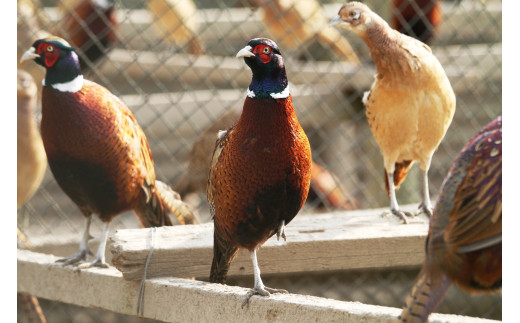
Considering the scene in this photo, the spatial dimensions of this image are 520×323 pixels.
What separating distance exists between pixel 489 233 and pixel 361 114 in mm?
2376

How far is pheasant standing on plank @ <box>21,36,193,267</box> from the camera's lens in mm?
2035

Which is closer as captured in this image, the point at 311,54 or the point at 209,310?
the point at 209,310

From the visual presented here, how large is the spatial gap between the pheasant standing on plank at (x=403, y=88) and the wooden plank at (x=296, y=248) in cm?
27

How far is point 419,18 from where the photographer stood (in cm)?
331

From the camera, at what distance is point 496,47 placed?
392 centimetres

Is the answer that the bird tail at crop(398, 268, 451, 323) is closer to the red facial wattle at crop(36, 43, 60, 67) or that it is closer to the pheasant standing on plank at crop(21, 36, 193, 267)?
the pheasant standing on plank at crop(21, 36, 193, 267)

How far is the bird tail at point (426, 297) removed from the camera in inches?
53.7

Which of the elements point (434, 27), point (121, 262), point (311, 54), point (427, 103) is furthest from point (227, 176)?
point (311, 54)

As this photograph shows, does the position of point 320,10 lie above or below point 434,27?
above

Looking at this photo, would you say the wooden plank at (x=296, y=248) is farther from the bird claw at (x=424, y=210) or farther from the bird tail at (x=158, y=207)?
the bird tail at (x=158, y=207)

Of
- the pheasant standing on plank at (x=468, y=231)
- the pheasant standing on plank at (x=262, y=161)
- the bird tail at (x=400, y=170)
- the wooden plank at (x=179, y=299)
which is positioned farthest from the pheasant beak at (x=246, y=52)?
the bird tail at (x=400, y=170)

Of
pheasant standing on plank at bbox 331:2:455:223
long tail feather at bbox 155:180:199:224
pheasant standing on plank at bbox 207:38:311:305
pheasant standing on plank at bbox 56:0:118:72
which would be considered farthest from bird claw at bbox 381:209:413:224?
pheasant standing on plank at bbox 56:0:118:72

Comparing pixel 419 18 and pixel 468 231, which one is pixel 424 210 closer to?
pixel 468 231
